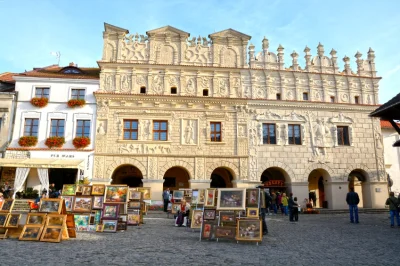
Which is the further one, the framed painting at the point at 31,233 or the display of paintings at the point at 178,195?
the display of paintings at the point at 178,195

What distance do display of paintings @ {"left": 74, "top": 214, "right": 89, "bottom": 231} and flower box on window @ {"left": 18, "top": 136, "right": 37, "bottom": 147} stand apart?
41.0 ft

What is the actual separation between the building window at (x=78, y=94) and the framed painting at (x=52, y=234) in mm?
15520

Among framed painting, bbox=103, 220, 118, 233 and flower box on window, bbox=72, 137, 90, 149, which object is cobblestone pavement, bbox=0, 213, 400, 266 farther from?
flower box on window, bbox=72, 137, 90, 149

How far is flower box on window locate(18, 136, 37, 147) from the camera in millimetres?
22297

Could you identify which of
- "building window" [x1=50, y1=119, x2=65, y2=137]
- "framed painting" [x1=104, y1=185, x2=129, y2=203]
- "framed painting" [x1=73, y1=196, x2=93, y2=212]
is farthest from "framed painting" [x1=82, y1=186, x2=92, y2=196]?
"building window" [x1=50, y1=119, x2=65, y2=137]

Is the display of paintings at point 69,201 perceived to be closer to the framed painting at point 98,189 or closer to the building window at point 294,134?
the framed painting at point 98,189

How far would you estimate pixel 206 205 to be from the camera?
11.2m

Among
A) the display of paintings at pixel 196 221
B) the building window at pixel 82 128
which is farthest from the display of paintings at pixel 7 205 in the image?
the building window at pixel 82 128

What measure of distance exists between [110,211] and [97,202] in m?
0.64

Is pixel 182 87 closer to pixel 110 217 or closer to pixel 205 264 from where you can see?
pixel 110 217

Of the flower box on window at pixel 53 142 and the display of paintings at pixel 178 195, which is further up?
the flower box on window at pixel 53 142

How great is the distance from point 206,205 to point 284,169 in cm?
1443

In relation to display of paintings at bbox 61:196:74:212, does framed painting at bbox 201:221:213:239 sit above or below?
below

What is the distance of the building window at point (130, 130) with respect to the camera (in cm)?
2357
